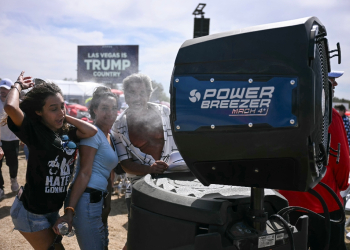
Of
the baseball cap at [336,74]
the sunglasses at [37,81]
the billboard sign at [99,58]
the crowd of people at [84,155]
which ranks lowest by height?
the crowd of people at [84,155]

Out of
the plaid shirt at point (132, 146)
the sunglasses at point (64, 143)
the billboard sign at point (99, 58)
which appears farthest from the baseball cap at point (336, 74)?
the billboard sign at point (99, 58)

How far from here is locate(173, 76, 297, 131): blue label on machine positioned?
2.79 feet

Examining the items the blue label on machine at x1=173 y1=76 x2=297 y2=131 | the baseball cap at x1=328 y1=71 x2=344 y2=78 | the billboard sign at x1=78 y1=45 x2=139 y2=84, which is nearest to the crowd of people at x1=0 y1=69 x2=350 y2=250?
the baseball cap at x1=328 y1=71 x2=344 y2=78

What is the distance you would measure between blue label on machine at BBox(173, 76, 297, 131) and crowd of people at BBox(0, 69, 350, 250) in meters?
0.94

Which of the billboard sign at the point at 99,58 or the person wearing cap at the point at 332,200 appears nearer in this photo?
the person wearing cap at the point at 332,200

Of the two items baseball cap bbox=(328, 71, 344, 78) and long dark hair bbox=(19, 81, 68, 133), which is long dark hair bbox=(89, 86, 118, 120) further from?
baseball cap bbox=(328, 71, 344, 78)

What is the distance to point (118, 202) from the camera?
497cm

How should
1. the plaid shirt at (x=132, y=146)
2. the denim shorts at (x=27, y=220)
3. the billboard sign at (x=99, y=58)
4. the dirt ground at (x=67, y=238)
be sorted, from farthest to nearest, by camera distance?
the billboard sign at (x=99, y=58), the dirt ground at (x=67, y=238), the plaid shirt at (x=132, y=146), the denim shorts at (x=27, y=220)

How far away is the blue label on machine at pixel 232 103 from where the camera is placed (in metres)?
0.85

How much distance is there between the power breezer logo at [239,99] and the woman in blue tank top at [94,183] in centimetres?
119

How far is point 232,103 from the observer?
3.00 ft

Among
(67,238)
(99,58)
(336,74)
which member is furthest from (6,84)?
(99,58)

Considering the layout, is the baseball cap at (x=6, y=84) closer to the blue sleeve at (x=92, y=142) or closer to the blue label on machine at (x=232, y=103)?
the blue sleeve at (x=92, y=142)

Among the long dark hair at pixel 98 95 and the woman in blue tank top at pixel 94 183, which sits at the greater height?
the long dark hair at pixel 98 95
